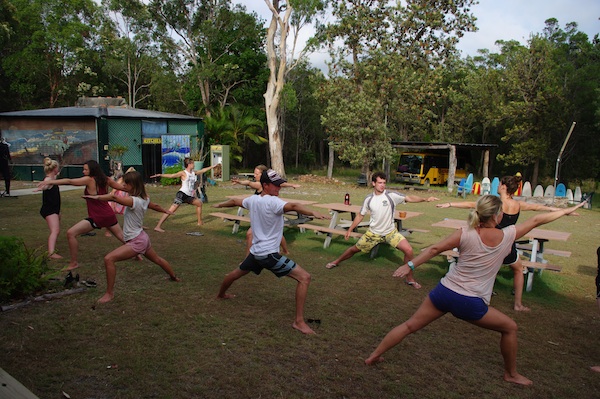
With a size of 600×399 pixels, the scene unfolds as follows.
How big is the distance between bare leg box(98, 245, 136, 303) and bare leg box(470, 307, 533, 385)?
387 cm

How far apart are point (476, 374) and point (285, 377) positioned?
1.71 m

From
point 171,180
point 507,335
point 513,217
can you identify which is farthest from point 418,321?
point 171,180

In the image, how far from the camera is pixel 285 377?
4.09m

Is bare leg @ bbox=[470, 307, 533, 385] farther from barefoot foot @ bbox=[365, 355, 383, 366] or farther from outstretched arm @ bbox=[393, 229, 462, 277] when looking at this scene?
barefoot foot @ bbox=[365, 355, 383, 366]

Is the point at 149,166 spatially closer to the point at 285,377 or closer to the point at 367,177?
the point at 367,177

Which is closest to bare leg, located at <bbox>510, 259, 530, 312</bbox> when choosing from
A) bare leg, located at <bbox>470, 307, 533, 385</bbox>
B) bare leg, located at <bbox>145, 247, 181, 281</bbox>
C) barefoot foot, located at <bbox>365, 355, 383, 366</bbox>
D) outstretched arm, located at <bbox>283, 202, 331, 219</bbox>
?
bare leg, located at <bbox>470, 307, 533, 385</bbox>

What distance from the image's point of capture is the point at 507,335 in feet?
13.0

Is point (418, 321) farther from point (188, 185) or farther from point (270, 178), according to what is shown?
point (188, 185)

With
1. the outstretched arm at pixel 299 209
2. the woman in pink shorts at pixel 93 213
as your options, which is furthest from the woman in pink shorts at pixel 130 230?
the outstretched arm at pixel 299 209

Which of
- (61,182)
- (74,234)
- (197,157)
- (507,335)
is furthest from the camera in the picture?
(197,157)

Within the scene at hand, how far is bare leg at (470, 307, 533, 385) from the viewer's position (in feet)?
12.8

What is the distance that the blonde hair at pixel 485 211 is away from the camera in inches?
153

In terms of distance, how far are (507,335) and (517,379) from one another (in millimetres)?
500

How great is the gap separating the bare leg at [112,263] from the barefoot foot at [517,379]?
A: 13.7 ft
